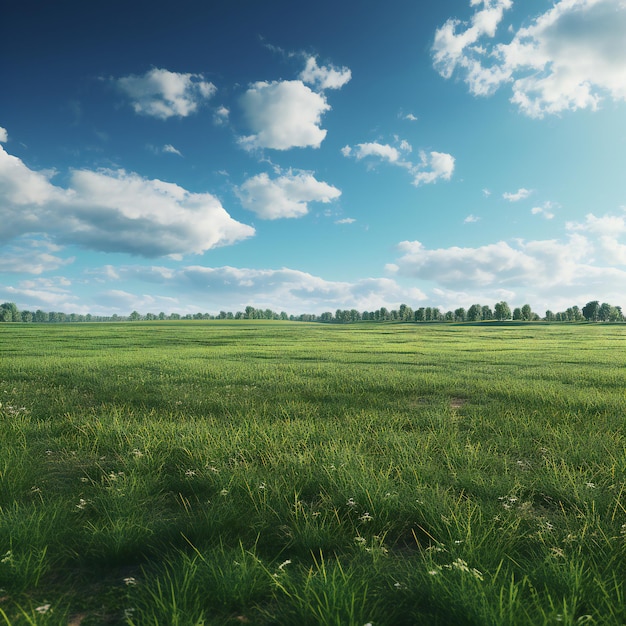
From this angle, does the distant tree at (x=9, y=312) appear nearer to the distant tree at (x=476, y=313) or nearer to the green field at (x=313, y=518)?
the green field at (x=313, y=518)

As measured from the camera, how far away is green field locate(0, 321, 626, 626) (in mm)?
2920

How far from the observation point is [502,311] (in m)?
170

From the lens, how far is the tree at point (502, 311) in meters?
170

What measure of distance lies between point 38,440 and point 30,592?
462cm

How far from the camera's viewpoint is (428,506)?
4.14 m

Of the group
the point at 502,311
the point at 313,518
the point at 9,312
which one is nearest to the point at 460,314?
the point at 502,311

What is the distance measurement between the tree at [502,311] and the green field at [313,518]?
17968cm

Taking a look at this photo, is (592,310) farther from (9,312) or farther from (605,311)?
(9,312)

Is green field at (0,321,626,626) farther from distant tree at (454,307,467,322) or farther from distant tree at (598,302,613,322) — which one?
distant tree at (454,307,467,322)

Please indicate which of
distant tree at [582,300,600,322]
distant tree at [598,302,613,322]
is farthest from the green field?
distant tree at [598,302,613,322]

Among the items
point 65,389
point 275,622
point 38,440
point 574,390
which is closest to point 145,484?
point 275,622

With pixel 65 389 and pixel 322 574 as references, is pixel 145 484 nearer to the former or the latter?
pixel 322 574

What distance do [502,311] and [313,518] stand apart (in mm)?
187476

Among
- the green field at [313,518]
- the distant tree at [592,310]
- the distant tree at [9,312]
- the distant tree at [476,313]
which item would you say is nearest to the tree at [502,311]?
the distant tree at [476,313]
